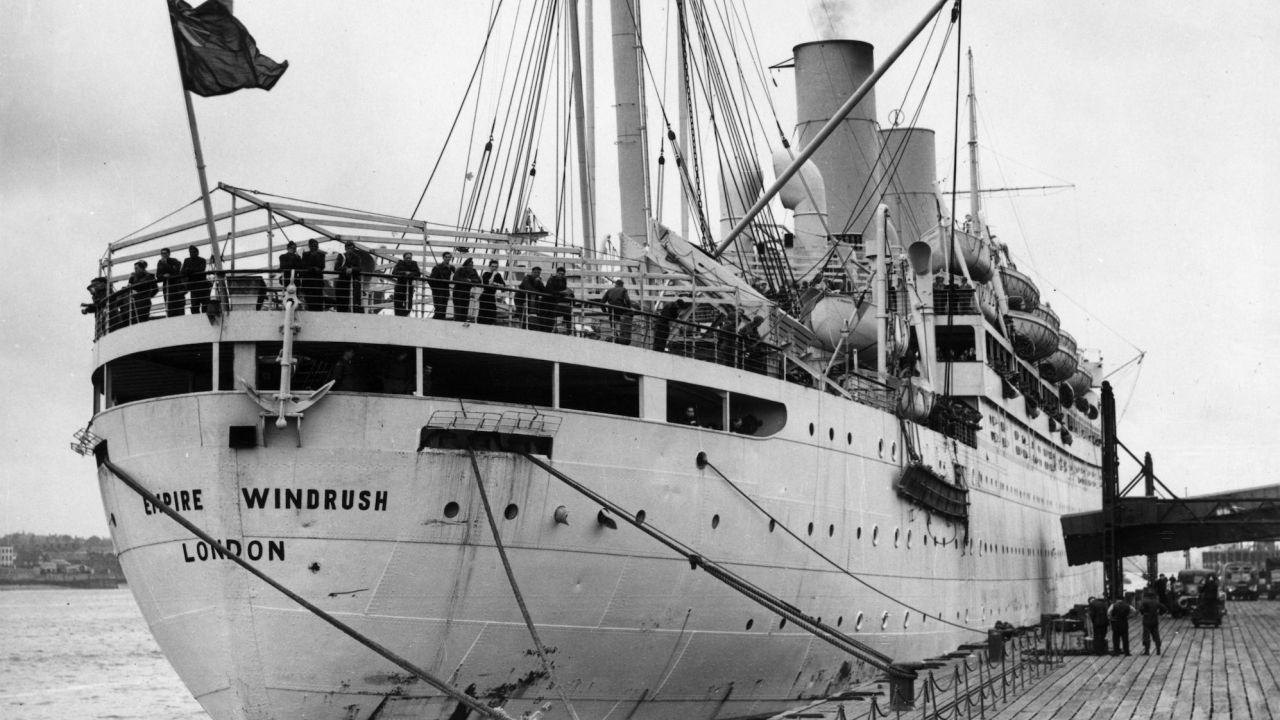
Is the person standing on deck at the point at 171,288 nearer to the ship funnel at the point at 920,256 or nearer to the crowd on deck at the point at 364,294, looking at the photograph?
the crowd on deck at the point at 364,294

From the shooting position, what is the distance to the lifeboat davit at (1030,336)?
43250mm

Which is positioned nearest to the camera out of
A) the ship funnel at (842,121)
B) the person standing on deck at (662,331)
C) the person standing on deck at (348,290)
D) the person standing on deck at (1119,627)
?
the person standing on deck at (348,290)

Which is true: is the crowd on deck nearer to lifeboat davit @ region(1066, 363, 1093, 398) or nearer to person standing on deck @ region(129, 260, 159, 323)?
person standing on deck @ region(129, 260, 159, 323)

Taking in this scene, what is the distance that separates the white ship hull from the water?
23083mm

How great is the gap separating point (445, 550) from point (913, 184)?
36.1m

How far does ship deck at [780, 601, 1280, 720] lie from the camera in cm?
1869

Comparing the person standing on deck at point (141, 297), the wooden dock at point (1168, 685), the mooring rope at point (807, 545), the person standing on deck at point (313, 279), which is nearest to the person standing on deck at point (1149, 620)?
the wooden dock at point (1168, 685)

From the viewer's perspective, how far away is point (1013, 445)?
39.6m

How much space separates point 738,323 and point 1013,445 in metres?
18.2

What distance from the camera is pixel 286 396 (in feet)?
54.7

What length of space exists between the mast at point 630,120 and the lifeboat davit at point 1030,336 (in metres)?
17.9

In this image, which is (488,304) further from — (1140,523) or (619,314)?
(1140,523)

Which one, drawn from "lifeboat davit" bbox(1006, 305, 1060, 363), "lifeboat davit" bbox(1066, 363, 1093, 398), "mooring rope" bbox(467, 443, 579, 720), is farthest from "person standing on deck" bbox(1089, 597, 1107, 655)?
"lifeboat davit" bbox(1066, 363, 1093, 398)

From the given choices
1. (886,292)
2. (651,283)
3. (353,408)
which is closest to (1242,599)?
(886,292)
